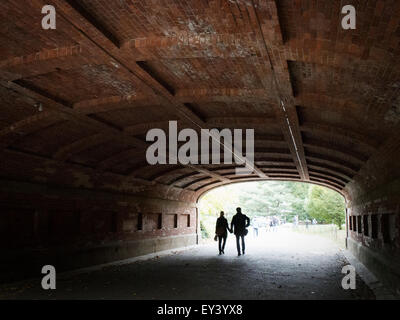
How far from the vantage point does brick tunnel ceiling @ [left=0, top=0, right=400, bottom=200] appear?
19.4ft

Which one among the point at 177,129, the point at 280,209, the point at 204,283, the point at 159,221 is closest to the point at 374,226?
the point at 204,283

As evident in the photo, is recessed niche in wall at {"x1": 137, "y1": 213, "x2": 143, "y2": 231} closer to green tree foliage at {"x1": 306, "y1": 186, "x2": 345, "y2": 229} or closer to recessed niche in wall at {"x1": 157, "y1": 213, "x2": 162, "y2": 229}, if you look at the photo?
recessed niche in wall at {"x1": 157, "y1": 213, "x2": 162, "y2": 229}

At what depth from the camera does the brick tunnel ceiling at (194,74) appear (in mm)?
5902

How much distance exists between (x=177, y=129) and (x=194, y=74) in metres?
4.50

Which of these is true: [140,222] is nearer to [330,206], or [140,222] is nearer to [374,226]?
[374,226]

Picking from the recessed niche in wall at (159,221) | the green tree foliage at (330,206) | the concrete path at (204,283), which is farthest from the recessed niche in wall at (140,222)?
the green tree foliage at (330,206)

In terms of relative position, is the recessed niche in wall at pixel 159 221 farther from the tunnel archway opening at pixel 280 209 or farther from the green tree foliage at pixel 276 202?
the green tree foliage at pixel 276 202

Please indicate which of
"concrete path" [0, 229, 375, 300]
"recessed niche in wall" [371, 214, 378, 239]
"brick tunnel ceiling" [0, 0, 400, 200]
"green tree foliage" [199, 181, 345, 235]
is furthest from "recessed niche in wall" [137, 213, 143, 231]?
"green tree foliage" [199, 181, 345, 235]

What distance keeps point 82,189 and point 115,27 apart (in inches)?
378

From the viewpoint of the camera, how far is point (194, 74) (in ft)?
27.3

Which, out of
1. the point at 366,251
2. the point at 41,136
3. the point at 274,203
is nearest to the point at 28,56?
the point at 41,136

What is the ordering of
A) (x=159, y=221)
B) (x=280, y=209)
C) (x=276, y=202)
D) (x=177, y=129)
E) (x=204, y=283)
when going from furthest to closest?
(x=276, y=202)
(x=280, y=209)
(x=159, y=221)
(x=177, y=129)
(x=204, y=283)

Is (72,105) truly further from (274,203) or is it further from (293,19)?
(274,203)

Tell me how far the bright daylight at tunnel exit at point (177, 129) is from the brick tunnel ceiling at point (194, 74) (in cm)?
4
